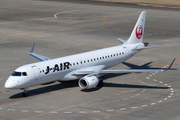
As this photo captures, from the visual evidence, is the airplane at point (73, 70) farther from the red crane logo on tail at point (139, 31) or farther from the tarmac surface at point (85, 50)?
the red crane logo on tail at point (139, 31)

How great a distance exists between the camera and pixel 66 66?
42219 mm

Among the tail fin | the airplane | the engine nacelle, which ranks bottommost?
the engine nacelle

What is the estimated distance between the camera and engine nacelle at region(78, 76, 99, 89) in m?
40.9

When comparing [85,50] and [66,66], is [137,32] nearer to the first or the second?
[85,50]

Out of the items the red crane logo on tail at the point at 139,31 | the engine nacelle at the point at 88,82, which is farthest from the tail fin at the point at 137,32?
the engine nacelle at the point at 88,82

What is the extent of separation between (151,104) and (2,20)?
7775cm

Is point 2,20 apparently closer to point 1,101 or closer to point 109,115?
point 1,101

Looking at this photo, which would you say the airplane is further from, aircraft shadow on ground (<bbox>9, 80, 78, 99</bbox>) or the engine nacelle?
aircraft shadow on ground (<bbox>9, 80, 78, 99</bbox>)

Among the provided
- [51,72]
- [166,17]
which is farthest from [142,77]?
[166,17]

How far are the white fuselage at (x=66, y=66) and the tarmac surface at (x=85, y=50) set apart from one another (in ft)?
6.39

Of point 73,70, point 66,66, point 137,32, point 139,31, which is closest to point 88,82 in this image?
point 73,70

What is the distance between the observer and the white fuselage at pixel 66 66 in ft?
127

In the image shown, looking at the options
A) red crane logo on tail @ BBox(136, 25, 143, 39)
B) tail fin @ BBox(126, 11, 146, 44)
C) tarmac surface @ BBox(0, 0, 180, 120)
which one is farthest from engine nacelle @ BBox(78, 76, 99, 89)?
red crane logo on tail @ BBox(136, 25, 143, 39)

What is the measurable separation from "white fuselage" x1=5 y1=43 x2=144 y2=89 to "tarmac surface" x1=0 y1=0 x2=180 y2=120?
195 centimetres
